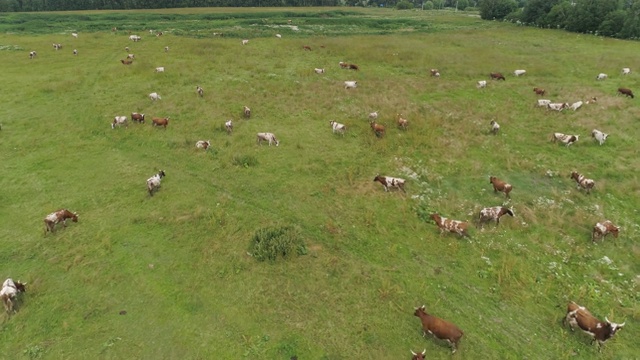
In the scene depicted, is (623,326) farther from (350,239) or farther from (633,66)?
(633,66)

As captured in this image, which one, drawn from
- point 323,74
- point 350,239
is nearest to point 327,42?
point 323,74

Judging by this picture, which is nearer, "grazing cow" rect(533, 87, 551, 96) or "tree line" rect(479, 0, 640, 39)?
"grazing cow" rect(533, 87, 551, 96)

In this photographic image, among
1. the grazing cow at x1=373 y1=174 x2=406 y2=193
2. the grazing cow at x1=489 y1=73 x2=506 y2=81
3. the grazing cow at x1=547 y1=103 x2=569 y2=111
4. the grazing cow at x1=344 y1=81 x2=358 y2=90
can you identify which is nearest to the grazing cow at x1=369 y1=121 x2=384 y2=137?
→ the grazing cow at x1=373 y1=174 x2=406 y2=193

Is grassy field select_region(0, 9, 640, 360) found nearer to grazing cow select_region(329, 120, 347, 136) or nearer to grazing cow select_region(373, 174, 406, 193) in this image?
grazing cow select_region(373, 174, 406, 193)

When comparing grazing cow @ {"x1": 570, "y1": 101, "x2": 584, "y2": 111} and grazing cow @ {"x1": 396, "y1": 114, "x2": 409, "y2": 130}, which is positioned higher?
grazing cow @ {"x1": 570, "y1": 101, "x2": 584, "y2": 111}

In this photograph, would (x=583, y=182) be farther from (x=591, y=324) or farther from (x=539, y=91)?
(x=539, y=91)

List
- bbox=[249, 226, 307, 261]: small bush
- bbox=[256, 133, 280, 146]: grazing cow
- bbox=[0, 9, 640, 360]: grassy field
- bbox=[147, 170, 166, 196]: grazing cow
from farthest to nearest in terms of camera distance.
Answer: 1. bbox=[256, 133, 280, 146]: grazing cow
2. bbox=[147, 170, 166, 196]: grazing cow
3. bbox=[249, 226, 307, 261]: small bush
4. bbox=[0, 9, 640, 360]: grassy field

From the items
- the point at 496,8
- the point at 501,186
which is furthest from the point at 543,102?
the point at 496,8
